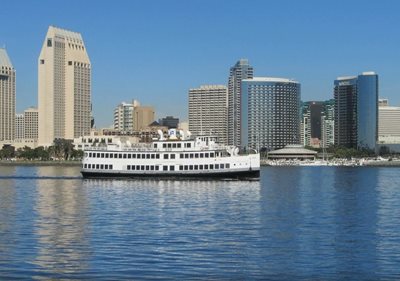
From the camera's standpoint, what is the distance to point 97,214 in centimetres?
6438

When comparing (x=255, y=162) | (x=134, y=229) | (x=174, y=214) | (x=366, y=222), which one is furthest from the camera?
(x=255, y=162)

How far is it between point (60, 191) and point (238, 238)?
5326 centimetres

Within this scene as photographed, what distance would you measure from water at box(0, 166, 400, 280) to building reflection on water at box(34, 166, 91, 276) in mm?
65

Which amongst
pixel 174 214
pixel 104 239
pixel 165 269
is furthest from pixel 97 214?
pixel 165 269

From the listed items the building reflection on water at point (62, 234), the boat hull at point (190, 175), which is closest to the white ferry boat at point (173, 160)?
the boat hull at point (190, 175)

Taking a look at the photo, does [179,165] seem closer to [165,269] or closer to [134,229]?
[134,229]

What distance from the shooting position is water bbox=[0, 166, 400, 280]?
1474 inches

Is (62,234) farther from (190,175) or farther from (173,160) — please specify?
(173,160)

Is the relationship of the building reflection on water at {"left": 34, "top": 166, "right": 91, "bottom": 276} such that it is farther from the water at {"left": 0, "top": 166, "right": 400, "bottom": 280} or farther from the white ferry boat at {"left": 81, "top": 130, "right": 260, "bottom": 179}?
the white ferry boat at {"left": 81, "top": 130, "right": 260, "bottom": 179}

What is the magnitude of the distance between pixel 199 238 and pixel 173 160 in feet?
240

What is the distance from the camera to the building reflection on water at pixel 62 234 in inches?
1545

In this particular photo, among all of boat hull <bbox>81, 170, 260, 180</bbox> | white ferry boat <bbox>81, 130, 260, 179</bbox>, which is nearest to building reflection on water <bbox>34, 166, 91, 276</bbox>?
boat hull <bbox>81, 170, 260, 180</bbox>

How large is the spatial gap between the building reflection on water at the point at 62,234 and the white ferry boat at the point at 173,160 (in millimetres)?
38399

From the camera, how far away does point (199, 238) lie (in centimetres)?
4831
